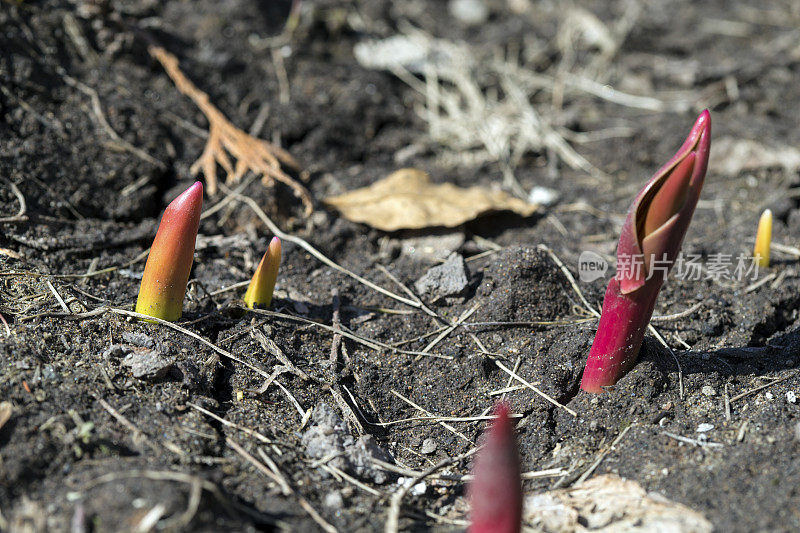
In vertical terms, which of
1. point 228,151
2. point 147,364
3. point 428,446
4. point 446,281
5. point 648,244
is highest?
point 648,244

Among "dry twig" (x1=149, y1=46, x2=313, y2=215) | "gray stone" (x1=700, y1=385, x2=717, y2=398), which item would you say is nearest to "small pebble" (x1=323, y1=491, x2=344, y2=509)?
"gray stone" (x1=700, y1=385, x2=717, y2=398)

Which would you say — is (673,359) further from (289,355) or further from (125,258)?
(125,258)

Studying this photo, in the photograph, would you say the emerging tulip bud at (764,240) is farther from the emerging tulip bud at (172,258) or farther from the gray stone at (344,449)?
the emerging tulip bud at (172,258)

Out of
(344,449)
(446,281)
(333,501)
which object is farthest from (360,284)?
(333,501)

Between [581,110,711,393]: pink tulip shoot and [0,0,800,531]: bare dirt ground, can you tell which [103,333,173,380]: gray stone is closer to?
[0,0,800,531]: bare dirt ground

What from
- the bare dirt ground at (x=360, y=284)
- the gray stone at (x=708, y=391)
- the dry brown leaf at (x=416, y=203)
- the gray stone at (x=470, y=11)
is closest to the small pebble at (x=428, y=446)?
the bare dirt ground at (x=360, y=284)

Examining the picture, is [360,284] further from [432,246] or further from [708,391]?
[708,391]
